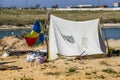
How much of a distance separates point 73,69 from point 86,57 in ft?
12.9

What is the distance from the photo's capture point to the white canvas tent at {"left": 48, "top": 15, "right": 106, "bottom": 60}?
21266 mm

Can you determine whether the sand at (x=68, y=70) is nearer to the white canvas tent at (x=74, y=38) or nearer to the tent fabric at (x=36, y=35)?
the white canvas tent at (x=74, y=38)

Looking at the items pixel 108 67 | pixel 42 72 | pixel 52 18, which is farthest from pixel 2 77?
pixel 52 18

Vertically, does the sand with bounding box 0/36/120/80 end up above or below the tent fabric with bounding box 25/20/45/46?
below

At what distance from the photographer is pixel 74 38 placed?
21.9 metres

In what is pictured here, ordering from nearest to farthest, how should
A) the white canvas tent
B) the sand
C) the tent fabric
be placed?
the sand < the white canvas tent < the tent fabric

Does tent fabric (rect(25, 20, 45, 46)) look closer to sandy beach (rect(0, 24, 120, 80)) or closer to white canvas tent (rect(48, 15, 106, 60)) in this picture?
white canvas tent (rect(48, 15, 106, 60))

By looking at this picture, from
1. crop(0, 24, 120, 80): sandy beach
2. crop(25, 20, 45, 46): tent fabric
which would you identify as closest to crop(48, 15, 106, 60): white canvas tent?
crop(0, 24, 120, 80): sandy beach

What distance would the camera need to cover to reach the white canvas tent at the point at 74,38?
21266 mm

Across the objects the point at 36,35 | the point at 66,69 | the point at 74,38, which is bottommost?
the point at 66,69

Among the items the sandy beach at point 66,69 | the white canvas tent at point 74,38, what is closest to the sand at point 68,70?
→ the sandy beach at point 66,69

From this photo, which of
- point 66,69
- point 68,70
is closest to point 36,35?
point 66,69

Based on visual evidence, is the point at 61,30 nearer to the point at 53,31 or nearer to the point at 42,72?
the point at 53,31

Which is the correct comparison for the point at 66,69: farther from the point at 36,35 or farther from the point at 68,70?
the point at 36,35
